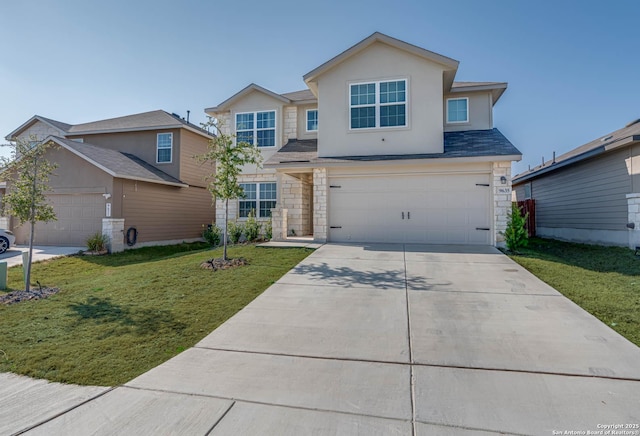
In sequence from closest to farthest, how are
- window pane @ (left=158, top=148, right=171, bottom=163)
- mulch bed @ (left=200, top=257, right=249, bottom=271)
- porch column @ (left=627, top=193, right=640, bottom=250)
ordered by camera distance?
mulch bed @ (left=200, top=257, right=249, bottom=271), porch column @ (left=627, top=193, right=640, bottom=250), window pane @ (left=158, top=148, right=171, bottom=163)

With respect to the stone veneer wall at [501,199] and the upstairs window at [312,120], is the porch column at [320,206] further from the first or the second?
the stone veneer wall at [501,199]

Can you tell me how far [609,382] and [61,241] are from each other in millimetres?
17443

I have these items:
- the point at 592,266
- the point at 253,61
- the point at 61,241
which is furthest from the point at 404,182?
the point at 61,241

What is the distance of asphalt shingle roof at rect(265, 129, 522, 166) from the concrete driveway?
5.73 m

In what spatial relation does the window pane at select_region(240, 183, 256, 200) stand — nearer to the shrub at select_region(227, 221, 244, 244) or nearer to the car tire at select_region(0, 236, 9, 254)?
the shrub at select_region(227, 221, 244, 244)

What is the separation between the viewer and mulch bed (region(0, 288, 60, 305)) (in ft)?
19.7

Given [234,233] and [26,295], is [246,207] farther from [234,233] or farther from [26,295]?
[26,295]

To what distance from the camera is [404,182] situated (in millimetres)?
11000

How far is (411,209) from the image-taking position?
10.9 m

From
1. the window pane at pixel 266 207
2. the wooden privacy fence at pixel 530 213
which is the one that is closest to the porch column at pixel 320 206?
the window pane at pixel 266 207

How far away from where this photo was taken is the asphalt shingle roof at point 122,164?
13234mm

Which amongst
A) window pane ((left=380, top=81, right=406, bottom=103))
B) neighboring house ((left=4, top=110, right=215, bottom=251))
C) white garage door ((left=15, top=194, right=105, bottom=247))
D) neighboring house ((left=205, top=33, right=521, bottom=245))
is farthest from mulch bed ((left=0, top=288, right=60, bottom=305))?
window pane ((left=380, top=81, right=406, bottom=103))

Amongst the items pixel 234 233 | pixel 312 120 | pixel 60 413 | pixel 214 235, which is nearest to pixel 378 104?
pixel 312 120

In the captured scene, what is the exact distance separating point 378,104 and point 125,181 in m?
10.7
